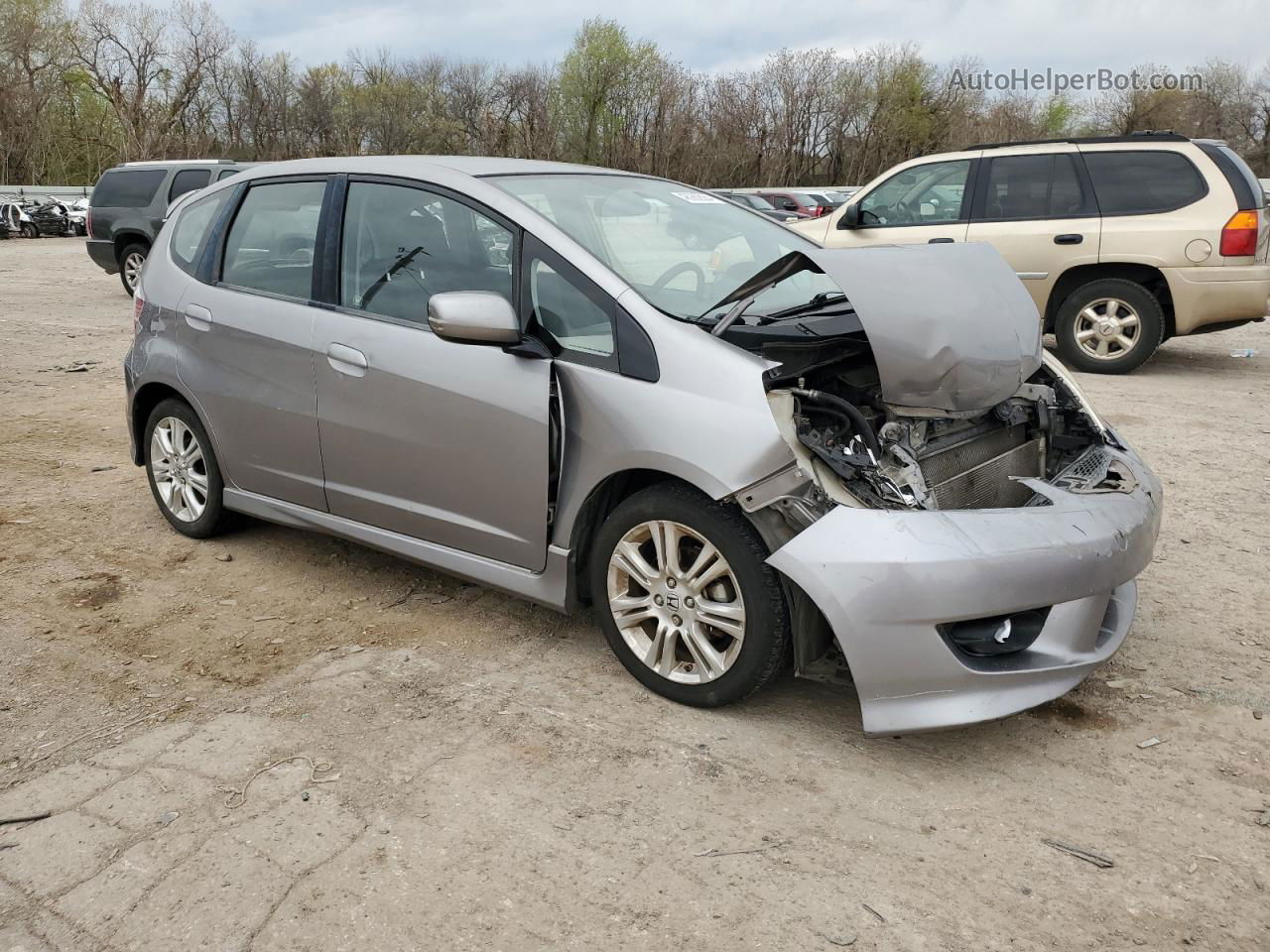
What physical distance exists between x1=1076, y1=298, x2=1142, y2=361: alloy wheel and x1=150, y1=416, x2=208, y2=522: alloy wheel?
23.5 feet

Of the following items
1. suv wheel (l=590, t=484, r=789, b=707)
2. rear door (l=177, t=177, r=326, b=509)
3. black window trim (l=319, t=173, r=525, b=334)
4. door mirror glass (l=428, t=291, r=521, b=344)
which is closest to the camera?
suv wheel (l=590, t=484, r=789, b=707)

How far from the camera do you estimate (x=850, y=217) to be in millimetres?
9008

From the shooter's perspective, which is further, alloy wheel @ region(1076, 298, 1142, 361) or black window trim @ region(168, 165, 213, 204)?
black window trim @ region(168, 165, 213, 204)

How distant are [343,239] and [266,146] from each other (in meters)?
57.0

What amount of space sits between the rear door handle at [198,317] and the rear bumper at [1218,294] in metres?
7.29

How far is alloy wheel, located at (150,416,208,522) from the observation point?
4922mm

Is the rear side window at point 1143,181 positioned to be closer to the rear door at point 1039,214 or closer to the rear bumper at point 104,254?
the rear door at point 1039,214

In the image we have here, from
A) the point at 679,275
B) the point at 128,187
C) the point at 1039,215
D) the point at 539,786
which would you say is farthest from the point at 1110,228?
the point at 128,187

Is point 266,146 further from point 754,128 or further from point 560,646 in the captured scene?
point 560,646

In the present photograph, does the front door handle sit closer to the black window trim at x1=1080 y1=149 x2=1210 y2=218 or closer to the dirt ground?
the dirt ground

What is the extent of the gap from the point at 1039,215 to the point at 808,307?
6293 millimetres

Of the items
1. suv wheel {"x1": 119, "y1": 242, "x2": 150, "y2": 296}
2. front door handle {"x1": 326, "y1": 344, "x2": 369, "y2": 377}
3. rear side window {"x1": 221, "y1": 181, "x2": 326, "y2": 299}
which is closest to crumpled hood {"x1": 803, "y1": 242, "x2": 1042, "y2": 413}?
front door handle {"x1": 326, "y1": 344, "x2": 369, "y2": 377}

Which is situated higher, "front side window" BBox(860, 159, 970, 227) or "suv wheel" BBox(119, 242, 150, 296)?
"front side window" BBox(860, 159, 970, 227)

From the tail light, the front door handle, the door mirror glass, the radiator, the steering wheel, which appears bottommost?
the radiator
